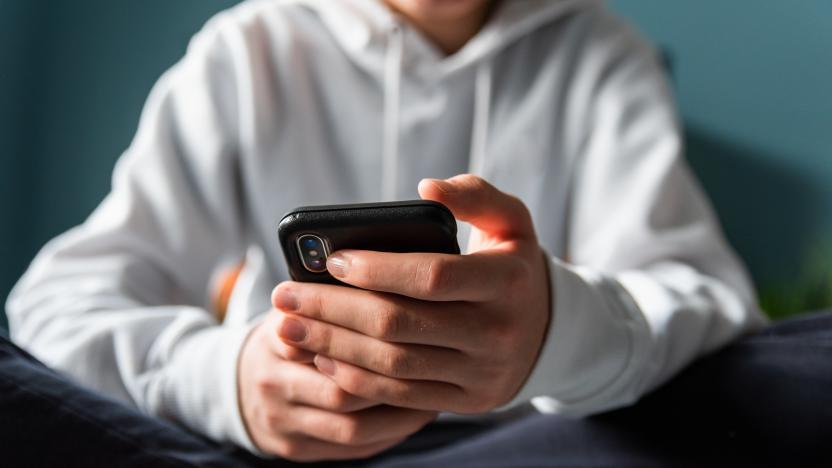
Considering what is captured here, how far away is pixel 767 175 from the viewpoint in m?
1.80

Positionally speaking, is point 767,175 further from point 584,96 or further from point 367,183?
point 367,183

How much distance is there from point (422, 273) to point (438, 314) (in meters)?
0.04

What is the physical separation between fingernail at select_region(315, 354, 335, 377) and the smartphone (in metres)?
0.07

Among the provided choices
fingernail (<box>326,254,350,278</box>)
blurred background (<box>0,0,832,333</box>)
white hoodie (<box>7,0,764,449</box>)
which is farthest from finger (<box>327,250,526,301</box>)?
blurred background (<box>0,0,832,333</box>)

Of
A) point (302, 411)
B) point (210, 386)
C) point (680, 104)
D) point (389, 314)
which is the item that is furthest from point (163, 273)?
point (680, 104)

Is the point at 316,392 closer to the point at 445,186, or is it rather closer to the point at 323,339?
the point at 323,339

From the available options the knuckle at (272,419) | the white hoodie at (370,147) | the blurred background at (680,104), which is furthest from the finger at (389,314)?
the blurred background at (680,104)

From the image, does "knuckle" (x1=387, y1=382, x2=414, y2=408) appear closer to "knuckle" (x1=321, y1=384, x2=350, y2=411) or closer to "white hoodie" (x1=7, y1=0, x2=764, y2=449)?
"knuckle" (x1=321, y1=384, x2=350, y2=411)

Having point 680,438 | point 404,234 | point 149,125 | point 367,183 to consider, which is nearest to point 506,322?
point 404,234

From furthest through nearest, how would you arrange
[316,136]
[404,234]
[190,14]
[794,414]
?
[190,14]
[316,136]
[794,414]
[404,234]

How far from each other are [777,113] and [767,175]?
14 cm

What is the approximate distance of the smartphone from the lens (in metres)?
0.46

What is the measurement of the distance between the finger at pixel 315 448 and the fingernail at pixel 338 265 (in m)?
0.18

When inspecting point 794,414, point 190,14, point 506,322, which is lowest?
point 794,414
